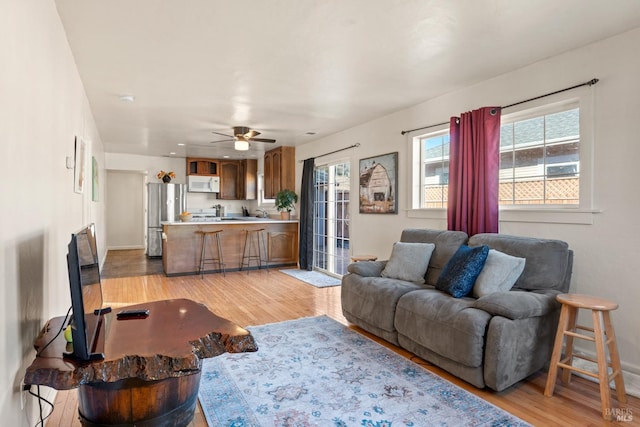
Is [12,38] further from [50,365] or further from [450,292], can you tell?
[450,292]

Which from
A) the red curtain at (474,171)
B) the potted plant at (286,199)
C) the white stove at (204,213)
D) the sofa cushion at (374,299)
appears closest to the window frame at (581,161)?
the red curtain at (474,171)

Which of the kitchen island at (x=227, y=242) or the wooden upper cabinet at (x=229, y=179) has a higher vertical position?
the wooden upper cabinet at (x=229, y=179)

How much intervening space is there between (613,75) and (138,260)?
8.27 metres

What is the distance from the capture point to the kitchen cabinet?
30.0 ft

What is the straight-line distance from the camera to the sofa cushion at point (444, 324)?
2.35m

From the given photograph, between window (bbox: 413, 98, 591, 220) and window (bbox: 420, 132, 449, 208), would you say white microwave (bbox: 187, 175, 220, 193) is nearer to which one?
window (bbox: 420, 132, 449, 208)

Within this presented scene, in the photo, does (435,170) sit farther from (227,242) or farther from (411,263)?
(227,242)

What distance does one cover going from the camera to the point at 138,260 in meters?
7.86

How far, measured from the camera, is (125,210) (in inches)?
378

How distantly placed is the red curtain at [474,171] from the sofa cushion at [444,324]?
2.96ft

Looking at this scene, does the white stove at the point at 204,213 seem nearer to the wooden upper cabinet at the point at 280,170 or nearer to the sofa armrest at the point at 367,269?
the wooden upper cabinet at the point at 280,170

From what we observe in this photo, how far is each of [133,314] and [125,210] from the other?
8.62m

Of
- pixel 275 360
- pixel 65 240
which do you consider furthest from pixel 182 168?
pixel 275 360

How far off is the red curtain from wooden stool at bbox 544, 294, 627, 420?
1.05 m
